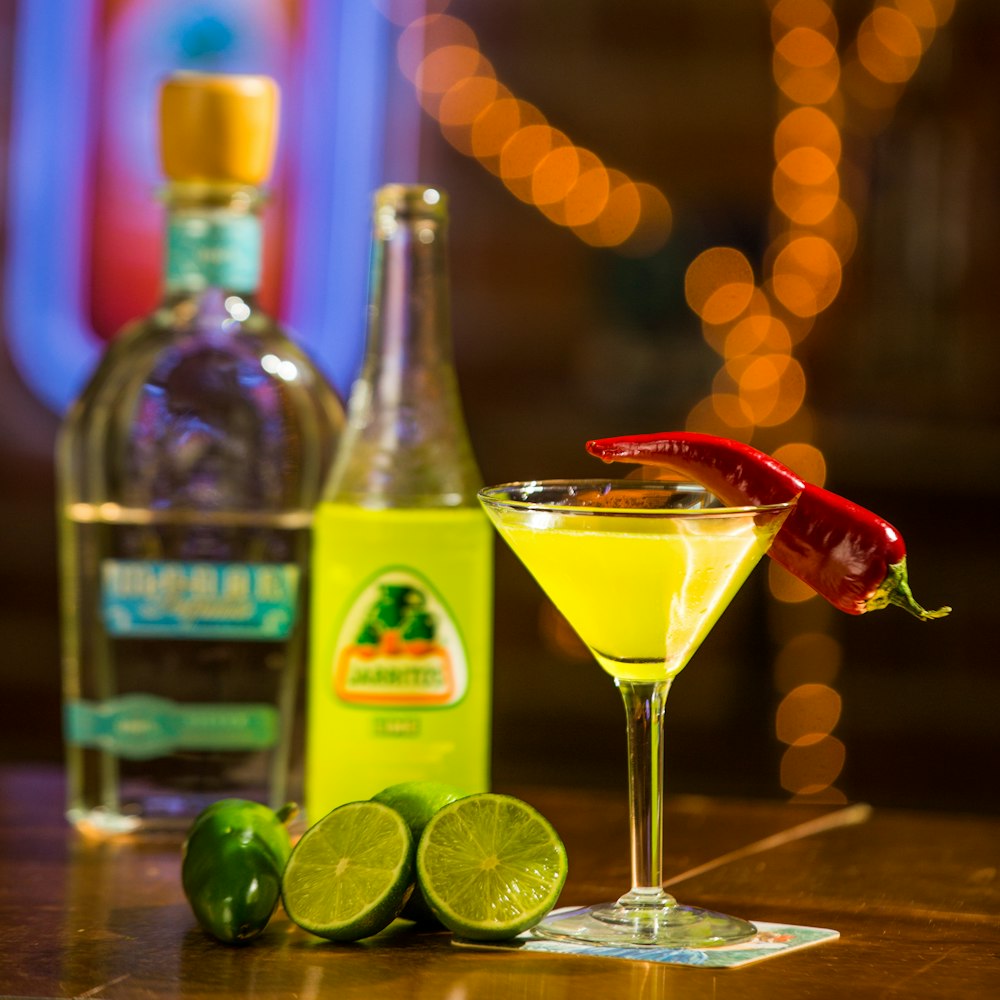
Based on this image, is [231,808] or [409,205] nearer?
[231,808]

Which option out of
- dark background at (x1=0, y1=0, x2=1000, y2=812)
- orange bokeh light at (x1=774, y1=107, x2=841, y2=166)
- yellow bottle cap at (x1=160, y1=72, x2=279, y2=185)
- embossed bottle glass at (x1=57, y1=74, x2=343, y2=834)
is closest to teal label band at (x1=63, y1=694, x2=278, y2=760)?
→ embossed bottle glass at (x1=57, y1=74, x2=343, y2=834)

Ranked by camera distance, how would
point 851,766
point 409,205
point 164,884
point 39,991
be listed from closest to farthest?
point 39,991
point 164,884
point 409,205
point 851,766

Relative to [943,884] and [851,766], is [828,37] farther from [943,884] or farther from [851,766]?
[943,884]

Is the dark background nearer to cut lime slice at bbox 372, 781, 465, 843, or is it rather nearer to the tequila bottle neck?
the tequila bottle neck

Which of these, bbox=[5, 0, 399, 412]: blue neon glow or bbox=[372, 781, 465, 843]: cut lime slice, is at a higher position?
bbox=[5, 0, 399, 412]: blue neon glow

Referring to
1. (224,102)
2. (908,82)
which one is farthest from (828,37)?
(224,102)

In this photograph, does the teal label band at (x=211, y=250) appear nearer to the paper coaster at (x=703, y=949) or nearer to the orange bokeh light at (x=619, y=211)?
the paper coaster at (x=703, y=949)

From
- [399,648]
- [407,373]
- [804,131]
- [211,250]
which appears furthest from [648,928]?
[804,131]

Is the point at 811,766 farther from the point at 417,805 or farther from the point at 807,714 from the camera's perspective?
the point at 417,805
